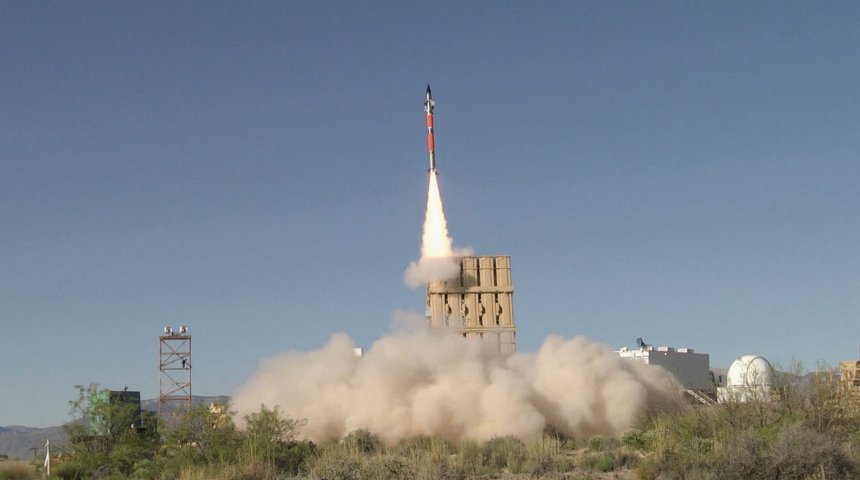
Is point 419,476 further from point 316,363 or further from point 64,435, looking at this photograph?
point 316,363

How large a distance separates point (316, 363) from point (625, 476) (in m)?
23.1

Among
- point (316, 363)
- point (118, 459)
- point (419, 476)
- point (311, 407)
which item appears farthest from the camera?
point (316, 363)

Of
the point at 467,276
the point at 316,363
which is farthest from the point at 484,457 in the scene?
the point at 467,276

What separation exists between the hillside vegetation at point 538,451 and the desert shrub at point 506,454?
44mm

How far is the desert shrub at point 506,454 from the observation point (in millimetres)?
29312

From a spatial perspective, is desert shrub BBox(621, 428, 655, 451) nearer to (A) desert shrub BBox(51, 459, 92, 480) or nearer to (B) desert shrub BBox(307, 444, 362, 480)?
(B) desert shrub BBox(307, 444, 362, 480)

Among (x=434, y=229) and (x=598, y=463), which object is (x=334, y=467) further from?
(x=434, y=229)

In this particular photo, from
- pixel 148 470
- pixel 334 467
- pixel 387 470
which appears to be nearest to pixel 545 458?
pixel 387 470

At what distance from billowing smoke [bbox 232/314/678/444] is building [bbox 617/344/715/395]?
1283cm

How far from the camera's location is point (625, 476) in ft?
86.7

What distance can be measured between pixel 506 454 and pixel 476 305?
66.9 ft

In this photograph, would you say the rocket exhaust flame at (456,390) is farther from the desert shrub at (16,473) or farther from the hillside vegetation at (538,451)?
the desert shrub at (16,473)

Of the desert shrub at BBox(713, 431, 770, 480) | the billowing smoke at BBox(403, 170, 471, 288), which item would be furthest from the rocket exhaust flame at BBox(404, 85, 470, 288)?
the desert shrub at BBox(713, 431, 770, 480)

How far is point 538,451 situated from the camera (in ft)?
104
